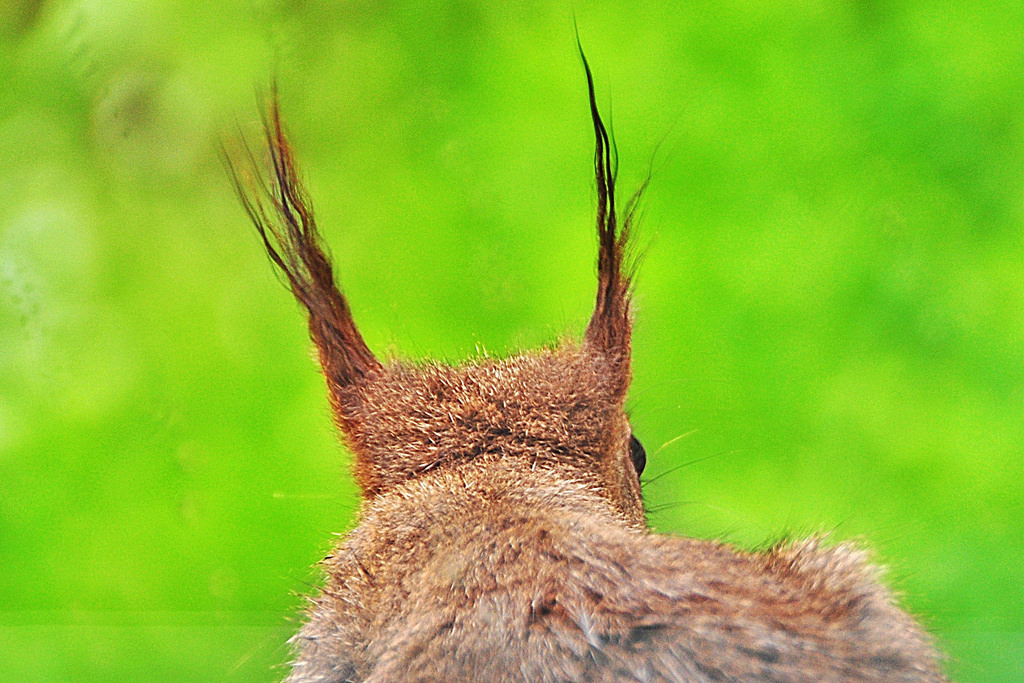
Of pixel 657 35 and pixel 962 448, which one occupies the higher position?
pixel 657 35

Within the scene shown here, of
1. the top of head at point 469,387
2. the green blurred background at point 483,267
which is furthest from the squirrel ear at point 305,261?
the green blurred background at point 483,267

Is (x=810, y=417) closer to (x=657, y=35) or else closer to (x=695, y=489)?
(x=695, y=489)

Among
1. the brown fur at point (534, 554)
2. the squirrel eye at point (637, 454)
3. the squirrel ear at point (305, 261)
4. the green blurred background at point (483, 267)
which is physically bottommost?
the brown fur at point (534, 554)

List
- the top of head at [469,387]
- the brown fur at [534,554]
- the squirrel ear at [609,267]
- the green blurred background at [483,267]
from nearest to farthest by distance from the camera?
the brown fur at [534,554] < the top of head at [469,387] < the squirrel ear at [609,267] < the green blurred background at [483,267]

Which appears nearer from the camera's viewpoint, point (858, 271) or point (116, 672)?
point (116, 672)

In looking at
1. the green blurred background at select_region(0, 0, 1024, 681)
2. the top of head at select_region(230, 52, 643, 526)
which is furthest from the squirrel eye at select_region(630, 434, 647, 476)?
→ the green blurred background at select_region(0, 0, 1024, 681)

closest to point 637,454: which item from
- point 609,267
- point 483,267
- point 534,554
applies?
point 609,267

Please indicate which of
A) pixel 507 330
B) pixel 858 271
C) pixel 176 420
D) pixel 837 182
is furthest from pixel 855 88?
pixel 176 420

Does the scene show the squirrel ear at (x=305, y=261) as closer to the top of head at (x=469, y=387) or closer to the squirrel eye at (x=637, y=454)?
the top of head at (x=469, y=387)
